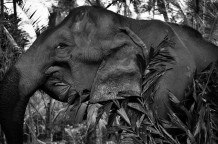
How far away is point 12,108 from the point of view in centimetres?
432

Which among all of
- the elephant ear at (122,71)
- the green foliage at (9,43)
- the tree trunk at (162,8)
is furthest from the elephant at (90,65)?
the tree trunk at (162,8)

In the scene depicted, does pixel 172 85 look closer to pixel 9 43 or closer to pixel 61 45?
pixel 61 45

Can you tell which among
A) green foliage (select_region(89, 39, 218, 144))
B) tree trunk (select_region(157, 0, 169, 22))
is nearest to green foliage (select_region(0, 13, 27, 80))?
tree trunk (select_region(157, 0, 169, 22))

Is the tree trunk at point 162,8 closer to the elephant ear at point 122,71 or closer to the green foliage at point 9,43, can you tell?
the green foliage at point 9,43

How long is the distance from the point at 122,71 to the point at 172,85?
49cm

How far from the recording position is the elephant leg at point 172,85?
4.22 meters

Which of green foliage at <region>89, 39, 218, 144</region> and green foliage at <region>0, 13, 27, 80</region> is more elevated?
green foliage at <region>89, 39, 218, 144</region>

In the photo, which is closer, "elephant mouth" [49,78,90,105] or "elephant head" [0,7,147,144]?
"elephant head" [0,7,147,144]

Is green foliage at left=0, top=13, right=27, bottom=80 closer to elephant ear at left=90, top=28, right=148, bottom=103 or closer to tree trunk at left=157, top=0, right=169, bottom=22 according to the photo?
tree trunk at left=157, top=0, right=169, bottom=22

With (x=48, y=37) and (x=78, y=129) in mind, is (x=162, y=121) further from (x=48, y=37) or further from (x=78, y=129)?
(x=78, y=129)

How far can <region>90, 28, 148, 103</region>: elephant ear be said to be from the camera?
13.8ft

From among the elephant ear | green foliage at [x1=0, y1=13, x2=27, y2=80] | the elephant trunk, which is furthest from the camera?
green foliage at [x1=0, y1=13, x2=27, y2=80]

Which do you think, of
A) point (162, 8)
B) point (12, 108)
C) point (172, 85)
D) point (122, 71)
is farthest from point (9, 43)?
point (172, 85)

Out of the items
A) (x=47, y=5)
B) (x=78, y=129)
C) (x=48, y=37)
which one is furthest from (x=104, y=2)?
(x=48, y=37)
